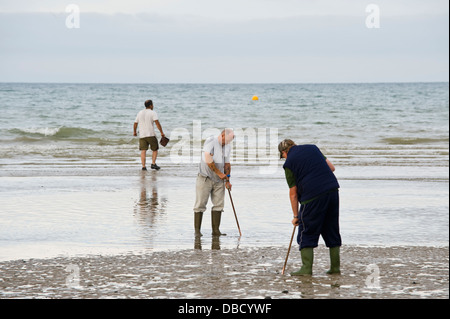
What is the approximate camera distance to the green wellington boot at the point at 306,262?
7.00 m

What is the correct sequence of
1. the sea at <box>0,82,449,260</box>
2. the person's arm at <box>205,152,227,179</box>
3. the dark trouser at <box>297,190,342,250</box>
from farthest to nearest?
the sea at <box>0,82,449,260</box>
the person's arm at <box>205,152,227,179</box>
the dark trouser at <box>297,190,342,250</box>

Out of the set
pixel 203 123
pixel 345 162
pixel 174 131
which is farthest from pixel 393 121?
pixel 345 162

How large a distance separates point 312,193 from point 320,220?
0.28 meters

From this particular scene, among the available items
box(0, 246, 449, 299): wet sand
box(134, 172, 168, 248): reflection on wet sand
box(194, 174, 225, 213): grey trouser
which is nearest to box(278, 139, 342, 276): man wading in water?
box(0, 246, 449, 299): wet sand

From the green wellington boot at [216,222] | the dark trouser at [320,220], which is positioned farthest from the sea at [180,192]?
the dark trouser at [320,220]

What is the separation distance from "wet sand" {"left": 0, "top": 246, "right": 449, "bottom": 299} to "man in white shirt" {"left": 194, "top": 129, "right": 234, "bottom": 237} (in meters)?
1.06

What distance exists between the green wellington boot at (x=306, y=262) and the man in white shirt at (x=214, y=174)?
7.73 feet

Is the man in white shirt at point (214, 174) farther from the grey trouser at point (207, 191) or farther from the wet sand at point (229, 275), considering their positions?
the wet sand at point (229, 275)

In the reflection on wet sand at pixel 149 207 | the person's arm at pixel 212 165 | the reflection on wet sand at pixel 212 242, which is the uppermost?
the person's arm at pixel 212 165

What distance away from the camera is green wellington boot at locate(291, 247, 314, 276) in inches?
276

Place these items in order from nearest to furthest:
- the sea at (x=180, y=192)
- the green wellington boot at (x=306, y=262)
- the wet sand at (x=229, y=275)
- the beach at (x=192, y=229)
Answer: the wet sand at (x=229, y=275) → the beach at (x=192, y=229) → the green wellington boot at (x=306, y=262) → the sea at (x=180, y=192)

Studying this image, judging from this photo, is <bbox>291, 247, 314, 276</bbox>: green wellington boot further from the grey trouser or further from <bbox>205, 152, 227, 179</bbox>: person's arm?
the grey trouser

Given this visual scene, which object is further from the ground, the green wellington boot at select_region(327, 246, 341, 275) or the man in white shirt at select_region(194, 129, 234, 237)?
the man in white shirt at select_region(194, 129, 234, 237)
